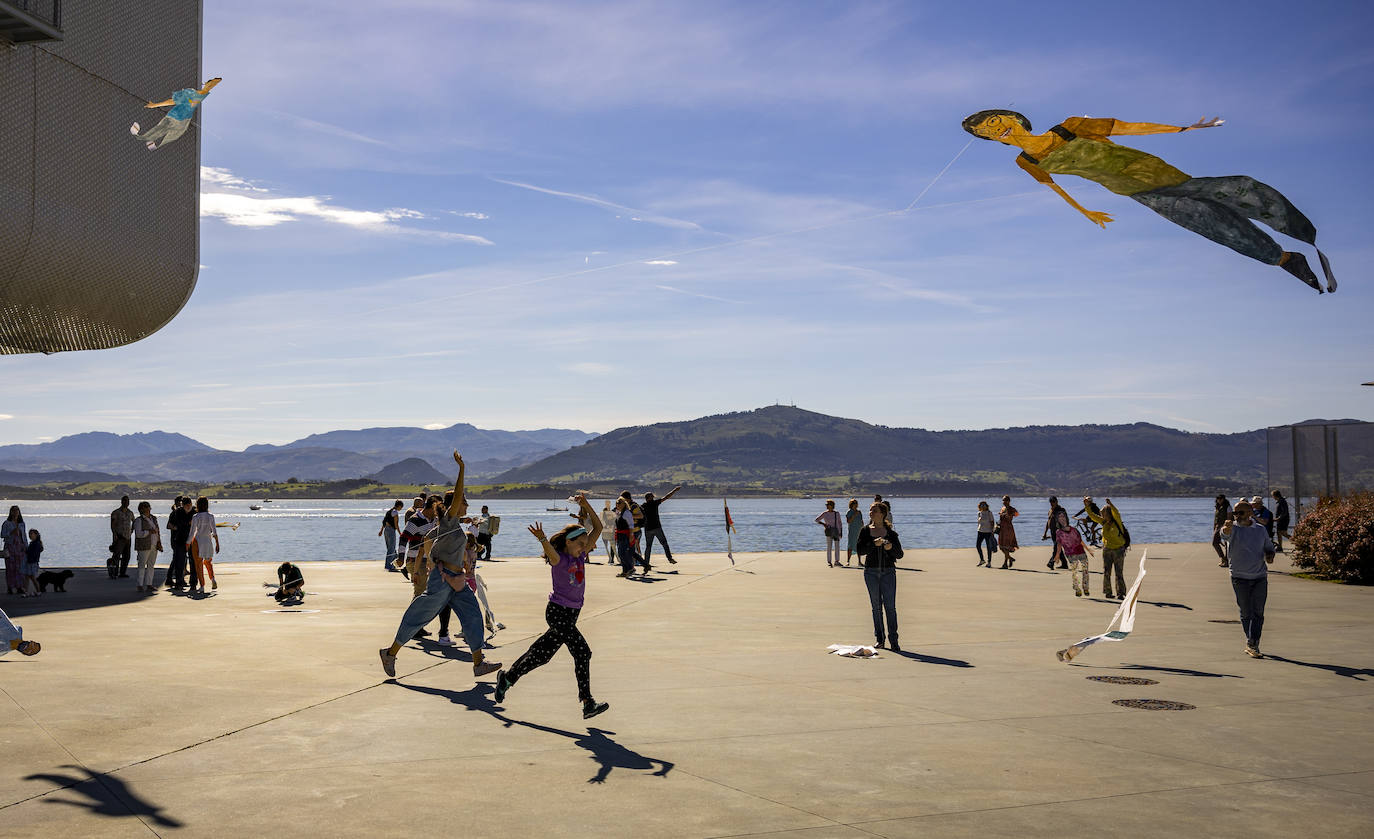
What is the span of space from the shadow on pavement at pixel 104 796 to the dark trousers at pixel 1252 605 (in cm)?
1157

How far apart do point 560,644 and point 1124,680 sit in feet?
19.3

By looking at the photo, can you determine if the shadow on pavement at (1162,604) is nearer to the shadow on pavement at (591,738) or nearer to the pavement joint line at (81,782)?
the shadow on pavement at (591,738)

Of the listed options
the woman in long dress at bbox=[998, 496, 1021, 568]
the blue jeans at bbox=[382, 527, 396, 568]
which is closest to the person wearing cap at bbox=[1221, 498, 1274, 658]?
the woman in long dress at bbox=[998, 496, 1021, 568]

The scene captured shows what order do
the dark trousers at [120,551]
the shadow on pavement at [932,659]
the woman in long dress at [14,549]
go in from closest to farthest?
the shadow on pavement at [932,659] → the woman in long dress at [14,549] → the dark trousers at [120,551]

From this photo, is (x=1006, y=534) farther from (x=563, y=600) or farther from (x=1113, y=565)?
(x=563, y=600)

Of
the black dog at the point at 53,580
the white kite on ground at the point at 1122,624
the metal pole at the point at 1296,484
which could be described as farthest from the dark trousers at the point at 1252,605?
the black dog at the point at 53,580

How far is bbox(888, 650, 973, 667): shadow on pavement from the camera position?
12086mm

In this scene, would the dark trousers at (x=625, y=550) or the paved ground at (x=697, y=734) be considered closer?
the paved ground at (x=697, y=734)

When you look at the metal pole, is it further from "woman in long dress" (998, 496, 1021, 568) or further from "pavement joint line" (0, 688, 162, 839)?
"pavement joint line" (0, 688, 162, 839)

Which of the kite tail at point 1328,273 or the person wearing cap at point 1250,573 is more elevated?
the kite tail at point 1328,273

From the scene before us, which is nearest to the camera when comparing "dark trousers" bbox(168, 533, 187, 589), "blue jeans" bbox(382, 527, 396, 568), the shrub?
"dark trousers" bbox(168, 533, 187, 589)

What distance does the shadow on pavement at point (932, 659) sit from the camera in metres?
12.1

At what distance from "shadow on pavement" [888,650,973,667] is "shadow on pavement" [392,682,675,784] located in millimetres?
4989

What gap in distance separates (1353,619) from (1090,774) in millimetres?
12292
